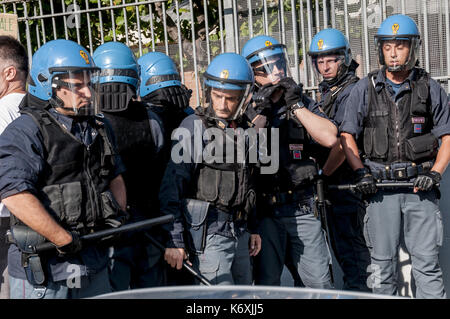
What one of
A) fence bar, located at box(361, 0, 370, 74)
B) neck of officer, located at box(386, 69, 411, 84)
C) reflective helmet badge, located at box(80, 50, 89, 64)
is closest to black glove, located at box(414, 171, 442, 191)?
neck of officer, located at box(386, 69, 411, 84)

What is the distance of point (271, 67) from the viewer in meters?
4.29

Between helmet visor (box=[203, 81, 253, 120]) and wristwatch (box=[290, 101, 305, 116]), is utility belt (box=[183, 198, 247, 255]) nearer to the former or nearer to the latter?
helmet visor (box=[203, 81, 253, 120])

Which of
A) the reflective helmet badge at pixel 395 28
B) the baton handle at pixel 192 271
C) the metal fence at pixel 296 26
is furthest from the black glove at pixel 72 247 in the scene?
the metal fence at pixel 296 26

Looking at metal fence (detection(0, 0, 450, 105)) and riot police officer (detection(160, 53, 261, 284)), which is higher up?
metal fence (detection(0, 0, 450, 105))

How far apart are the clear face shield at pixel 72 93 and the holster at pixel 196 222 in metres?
0.84

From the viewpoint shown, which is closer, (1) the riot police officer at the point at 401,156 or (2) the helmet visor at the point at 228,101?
(2) the helmet visor at the point at 228,101

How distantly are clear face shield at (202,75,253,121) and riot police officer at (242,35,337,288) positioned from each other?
39 centimetres

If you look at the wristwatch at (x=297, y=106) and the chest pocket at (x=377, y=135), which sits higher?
the wristwatch at (x=297, y=106)

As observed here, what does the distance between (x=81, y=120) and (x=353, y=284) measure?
9.70ft

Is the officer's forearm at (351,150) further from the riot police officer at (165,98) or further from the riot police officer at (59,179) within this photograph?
the riot police officer at (59,179)

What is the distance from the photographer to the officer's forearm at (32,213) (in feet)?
9.31

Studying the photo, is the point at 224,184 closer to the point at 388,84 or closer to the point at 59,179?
the point at 59,179

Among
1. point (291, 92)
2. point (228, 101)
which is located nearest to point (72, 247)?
point (228, 101)

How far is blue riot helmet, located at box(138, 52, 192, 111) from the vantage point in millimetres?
4406
